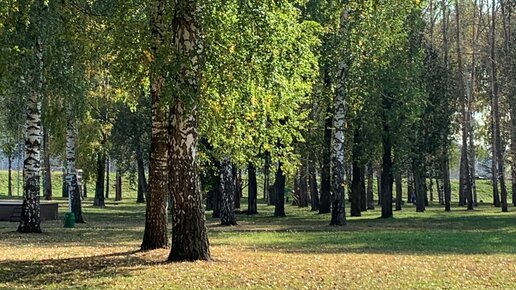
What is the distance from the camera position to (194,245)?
Result: 43.8 feet

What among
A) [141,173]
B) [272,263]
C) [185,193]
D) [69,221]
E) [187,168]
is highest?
[141,173]

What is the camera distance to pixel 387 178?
3809 centimetres

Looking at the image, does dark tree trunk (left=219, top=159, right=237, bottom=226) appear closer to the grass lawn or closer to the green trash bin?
the green trash bin

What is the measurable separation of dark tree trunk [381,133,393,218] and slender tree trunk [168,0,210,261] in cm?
2424

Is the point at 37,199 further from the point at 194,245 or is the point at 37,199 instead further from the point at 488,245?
the point at 488,245

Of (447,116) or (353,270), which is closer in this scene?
(353,270)

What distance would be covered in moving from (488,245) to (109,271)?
11.6m

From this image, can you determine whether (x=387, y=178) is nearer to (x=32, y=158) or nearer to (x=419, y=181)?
(x=419, y=181)

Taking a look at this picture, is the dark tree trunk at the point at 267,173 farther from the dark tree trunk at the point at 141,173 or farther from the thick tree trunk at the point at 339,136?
the dark tree trunk at the point at 141,173

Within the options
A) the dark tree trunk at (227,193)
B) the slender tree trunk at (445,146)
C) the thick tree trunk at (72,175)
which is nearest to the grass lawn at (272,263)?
the dark tree trunk at (227,193)

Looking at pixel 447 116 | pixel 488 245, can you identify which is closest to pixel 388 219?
pixel 447 116

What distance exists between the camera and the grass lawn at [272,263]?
1127 cm

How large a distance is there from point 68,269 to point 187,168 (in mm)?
2758

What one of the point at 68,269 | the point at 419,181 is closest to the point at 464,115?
the point at 419,181
